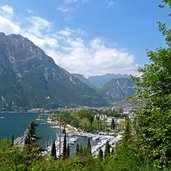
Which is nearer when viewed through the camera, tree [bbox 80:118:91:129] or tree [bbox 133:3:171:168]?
tree [bbox 133:3:171:168]

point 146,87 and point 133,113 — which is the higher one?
point 146,87

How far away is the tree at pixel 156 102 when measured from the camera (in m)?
9.79

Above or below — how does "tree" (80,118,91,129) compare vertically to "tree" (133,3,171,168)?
below

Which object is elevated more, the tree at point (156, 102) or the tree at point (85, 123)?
the tree at point (156, 102)

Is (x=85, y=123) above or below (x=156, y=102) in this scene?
below

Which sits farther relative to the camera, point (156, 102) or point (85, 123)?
point (85, 123)

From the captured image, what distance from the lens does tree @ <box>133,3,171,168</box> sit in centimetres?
979

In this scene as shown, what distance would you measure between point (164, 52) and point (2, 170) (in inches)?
262

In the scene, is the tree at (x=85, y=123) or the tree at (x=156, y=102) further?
the tree at (x=85, y=123)

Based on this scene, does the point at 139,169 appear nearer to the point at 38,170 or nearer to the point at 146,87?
the point at 38,170

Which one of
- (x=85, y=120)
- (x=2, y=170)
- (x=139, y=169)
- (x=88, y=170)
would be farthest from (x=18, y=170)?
(x=85, y=120)

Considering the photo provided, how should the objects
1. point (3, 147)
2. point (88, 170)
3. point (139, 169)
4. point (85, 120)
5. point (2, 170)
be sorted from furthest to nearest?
point (85, 120), point (3, 147), point (88, 170), point (2, 170), point (139, 169)

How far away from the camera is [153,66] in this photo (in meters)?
11.9

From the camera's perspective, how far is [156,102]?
1121 cm
